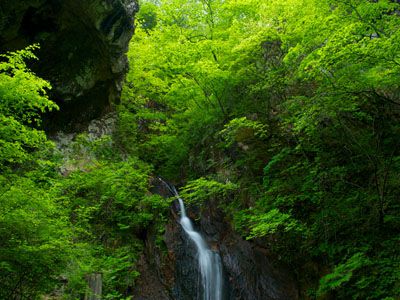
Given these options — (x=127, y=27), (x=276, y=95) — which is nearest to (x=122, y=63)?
(x=127, y=27)

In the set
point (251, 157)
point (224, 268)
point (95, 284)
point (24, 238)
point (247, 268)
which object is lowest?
point (247, 268)

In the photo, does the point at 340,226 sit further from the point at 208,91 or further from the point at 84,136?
the point at 84,136

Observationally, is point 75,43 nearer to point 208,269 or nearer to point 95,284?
point 95,284

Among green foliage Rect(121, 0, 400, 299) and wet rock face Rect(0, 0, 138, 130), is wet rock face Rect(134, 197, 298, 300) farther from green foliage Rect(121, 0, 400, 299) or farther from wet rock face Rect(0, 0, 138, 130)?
wet rock face Rect(0, 0, 138, 130)

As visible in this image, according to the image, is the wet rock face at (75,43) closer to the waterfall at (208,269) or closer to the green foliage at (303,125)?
the green foliage at (303,125)

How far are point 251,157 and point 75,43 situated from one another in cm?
780

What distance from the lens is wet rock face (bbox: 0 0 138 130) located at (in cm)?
1059

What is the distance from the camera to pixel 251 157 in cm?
1023

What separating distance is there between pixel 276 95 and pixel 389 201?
536 cm

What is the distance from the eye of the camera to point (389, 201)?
636 cm

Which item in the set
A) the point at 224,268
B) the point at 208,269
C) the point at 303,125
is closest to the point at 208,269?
the point at 208,269

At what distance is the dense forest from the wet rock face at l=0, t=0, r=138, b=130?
1375mm

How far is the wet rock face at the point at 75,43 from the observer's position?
10.6m

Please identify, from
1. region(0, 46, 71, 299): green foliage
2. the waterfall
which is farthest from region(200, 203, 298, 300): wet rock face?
region(0, 46, 71, 299): green foliage
